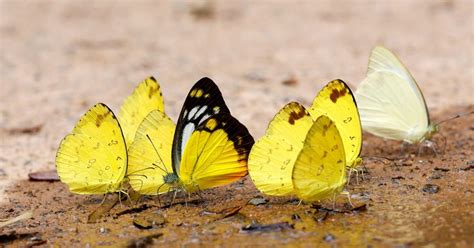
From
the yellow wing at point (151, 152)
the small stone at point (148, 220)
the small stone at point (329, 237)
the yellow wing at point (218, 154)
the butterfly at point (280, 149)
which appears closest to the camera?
the small stone at point (329, 237)

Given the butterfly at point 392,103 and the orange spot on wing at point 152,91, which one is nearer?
the orange spot on wing at point 152,91

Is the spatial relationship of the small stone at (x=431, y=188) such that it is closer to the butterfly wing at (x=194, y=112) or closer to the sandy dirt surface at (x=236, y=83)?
the sandy dirt surface at (x=236, y=83)

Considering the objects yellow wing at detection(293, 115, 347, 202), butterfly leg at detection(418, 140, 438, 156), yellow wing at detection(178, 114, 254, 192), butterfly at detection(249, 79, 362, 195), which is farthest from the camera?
butterfly leg at detection(418, 140, 438, 156)

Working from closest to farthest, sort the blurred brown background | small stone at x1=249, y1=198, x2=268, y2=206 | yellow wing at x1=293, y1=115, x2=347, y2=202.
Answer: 1. yellow wing at x1=293, y1=115, x2=347, y2=202
2. small stone at x1=249, y1=198, x2=268, y2=206
3. the blurred brown background

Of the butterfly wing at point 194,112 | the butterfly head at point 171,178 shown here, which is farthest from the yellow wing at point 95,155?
the butterfly wing at point 194,112

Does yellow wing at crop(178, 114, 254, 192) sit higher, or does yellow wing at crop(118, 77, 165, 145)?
yellow wing at crop(118, 77, 165, 145)

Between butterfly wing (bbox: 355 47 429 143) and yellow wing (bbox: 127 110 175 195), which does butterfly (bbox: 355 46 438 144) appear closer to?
butterfly wing (bbox: 355 47 429 143)

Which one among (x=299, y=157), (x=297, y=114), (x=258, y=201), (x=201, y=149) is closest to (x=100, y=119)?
(x=201, y=149)

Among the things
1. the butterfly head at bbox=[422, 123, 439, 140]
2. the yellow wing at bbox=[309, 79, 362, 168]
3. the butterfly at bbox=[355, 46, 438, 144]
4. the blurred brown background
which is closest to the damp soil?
the yellow wing at bbox=[309, 79, 362, 168]
